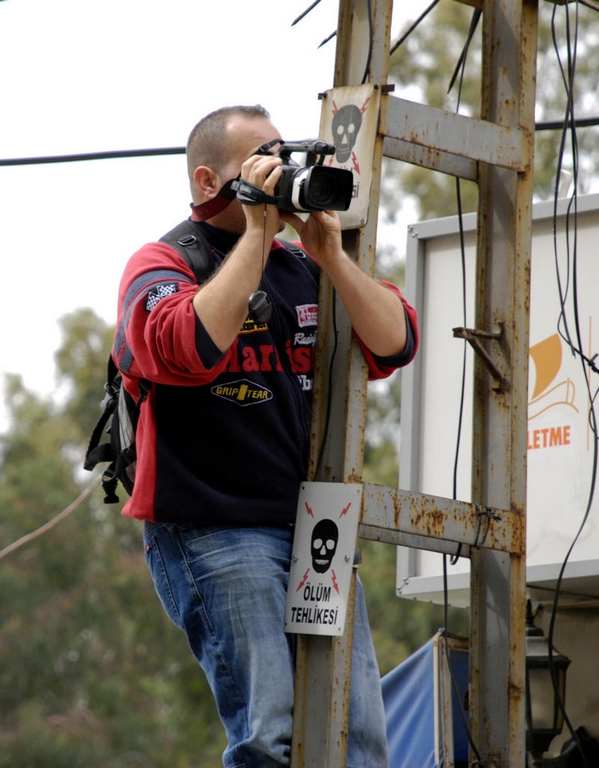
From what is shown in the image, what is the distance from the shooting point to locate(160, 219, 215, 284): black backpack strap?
3.10m

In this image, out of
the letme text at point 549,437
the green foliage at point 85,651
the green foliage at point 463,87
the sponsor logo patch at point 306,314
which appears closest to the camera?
the sponsor logo patch at point 306,314

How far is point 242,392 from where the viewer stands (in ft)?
9.79

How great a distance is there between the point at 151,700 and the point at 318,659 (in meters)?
19.8

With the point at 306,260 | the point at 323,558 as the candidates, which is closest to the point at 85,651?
the point at 306,260

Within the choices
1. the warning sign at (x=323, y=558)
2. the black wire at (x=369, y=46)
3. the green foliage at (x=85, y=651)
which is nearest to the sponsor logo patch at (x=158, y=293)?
the warning sign at (x=323, y=558)

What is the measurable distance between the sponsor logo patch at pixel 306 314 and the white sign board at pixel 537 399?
177 cm

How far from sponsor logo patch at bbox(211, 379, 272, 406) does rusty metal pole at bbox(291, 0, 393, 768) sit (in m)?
0.13

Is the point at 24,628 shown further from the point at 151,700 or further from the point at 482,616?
the point at 482,616

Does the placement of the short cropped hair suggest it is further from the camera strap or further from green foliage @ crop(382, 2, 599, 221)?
green foliage @ crop(382, 2, 599, 221)

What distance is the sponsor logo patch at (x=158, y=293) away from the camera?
2.89 meters

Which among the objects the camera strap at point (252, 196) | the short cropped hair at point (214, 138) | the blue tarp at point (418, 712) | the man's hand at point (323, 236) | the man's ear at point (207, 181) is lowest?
the blue tarp at point (418, 712)

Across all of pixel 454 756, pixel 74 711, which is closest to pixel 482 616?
pixel 454 756

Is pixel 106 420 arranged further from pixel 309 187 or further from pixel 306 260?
pixel 309 187

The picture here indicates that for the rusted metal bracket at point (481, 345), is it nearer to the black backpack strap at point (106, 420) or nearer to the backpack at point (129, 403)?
the backpack at point (129, 403)
